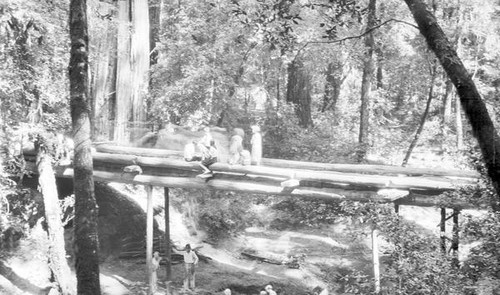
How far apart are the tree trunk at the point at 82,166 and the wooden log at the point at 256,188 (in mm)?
4677

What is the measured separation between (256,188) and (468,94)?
7.88 metres

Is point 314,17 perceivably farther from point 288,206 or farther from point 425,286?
point 425,286

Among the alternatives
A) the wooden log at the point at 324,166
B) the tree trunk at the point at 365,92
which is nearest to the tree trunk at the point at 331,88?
the tree trunk at the point at 365,92

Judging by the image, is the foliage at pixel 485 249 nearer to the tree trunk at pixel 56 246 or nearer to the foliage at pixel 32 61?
the tree trunk at pixel 56 246

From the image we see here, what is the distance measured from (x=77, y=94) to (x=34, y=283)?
7.26 metres

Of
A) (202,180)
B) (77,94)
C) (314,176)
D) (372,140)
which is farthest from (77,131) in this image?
(372,140)

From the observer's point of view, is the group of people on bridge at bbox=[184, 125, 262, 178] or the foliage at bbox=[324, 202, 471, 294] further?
the group of people on bridge at bbox=[184, 125, 262, 178]

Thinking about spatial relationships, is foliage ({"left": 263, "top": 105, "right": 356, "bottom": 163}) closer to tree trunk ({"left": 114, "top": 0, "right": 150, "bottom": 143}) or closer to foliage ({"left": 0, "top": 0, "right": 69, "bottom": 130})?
tree trunk ({"left": 114, "top": 0, "right": 150, "bottom": 143})

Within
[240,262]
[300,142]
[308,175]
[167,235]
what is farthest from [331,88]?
[308,175]

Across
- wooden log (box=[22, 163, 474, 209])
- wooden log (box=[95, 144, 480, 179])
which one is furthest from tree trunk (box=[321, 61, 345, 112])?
wooden log (box=[22, 163, 474, 209])

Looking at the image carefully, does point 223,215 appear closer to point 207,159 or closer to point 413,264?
point 207,159

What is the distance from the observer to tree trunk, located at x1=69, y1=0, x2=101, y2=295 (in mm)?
7605

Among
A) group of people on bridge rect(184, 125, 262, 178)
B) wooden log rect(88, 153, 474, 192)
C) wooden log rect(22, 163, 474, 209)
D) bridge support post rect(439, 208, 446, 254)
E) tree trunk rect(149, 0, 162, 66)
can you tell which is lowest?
bridge support post rect(439, 208, 446, 254)

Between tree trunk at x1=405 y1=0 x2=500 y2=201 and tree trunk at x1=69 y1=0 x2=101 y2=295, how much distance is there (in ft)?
17.1
